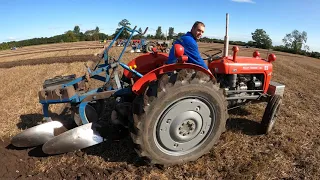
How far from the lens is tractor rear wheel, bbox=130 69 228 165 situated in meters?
2.64

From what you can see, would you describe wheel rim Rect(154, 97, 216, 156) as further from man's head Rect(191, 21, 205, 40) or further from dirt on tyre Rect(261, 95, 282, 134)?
dirt on tyre Rect(261, 95, 282, 134)

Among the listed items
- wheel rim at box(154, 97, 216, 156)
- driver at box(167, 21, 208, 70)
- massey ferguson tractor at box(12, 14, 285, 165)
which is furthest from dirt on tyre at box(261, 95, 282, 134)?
driver at box(167, 21, 208, 70)

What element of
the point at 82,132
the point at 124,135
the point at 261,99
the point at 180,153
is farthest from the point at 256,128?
the point at 82,132

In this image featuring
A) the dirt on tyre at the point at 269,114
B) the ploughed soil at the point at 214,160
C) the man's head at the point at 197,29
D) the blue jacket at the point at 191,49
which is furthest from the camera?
the dirt on tyre at the point at 269,114

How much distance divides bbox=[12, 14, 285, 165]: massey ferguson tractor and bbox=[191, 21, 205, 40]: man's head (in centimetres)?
43

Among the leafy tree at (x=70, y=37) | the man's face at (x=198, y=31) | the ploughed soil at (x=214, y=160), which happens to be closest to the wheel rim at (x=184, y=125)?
the ploughed soil at (x=214, y=160)

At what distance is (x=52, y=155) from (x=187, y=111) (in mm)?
1961

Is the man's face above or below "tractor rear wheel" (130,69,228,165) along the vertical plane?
above

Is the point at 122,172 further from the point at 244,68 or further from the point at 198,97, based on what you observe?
the point at 244,68

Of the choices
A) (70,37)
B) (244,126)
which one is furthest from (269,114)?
(70,37)

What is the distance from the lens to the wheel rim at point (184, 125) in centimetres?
281

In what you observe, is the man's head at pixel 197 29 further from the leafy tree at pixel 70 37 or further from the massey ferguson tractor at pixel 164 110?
the leafy tree at pixel 70 37

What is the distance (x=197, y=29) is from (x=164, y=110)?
123cm

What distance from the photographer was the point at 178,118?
113 inches
